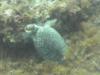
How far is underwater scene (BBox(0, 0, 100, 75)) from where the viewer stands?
4.35 meters

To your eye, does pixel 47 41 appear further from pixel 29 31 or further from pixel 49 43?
pixel 29 31

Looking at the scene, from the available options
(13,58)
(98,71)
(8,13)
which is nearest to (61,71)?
(98,71)

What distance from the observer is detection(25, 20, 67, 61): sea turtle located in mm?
4355

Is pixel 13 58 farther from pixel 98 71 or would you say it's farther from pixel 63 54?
pixel 98 71

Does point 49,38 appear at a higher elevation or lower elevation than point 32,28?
lower

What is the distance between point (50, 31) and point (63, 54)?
1.27 feet

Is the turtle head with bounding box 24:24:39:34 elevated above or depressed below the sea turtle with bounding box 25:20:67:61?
above

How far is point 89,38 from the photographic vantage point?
467 centimetres

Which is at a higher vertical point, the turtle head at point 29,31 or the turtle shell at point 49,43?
the turtle head at point 29,31

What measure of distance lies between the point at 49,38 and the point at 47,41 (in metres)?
0.05

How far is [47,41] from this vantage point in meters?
4.35

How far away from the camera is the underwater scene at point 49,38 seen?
14.3 ft

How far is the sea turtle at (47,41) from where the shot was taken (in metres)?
4.36

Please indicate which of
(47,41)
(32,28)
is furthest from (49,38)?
(32,28)
